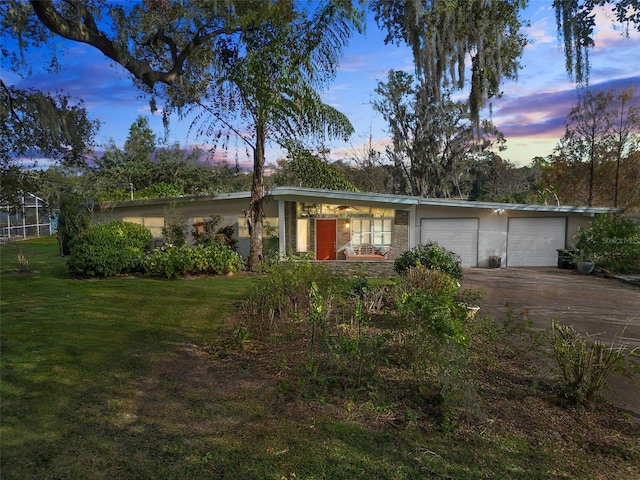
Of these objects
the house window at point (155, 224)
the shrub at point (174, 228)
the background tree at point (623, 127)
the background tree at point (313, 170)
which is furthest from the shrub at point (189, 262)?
the background tree at point (623, 127)

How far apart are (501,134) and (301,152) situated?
2346cm

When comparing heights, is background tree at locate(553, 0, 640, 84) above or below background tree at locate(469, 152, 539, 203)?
below

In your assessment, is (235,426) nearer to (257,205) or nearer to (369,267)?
(257,205)

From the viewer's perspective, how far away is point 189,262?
10.9m

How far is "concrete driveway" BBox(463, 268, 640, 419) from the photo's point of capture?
5.72m

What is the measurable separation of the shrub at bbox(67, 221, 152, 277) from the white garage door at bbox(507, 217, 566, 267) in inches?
557

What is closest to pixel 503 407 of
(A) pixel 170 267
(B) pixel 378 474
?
(B) pixel 378 474

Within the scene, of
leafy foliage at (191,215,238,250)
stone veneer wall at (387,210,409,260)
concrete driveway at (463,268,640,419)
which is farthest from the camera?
stone veneer wall at (387,210,409,260)

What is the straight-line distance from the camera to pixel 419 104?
26641 mm

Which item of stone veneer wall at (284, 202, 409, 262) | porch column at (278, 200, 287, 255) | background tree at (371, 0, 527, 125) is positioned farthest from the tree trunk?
background tree at (371, 0, 527, 125)

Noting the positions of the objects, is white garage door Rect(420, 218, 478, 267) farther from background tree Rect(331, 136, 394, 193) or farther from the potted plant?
background tree Rect(331, 136, 394, 193)

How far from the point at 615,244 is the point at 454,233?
5410 millimetres

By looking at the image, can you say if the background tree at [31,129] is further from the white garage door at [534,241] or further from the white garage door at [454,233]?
the white garage door at [534,241]

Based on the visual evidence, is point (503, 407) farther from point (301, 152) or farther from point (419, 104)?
point (419, 104)
